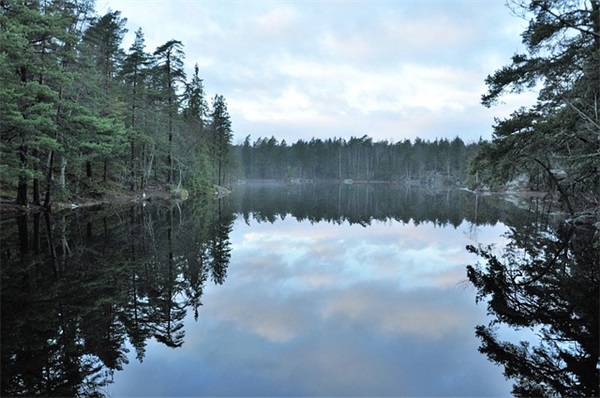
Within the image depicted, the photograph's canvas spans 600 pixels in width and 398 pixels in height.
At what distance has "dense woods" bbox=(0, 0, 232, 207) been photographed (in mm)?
17375

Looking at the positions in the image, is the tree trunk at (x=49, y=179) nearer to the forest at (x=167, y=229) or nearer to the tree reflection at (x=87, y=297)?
the forest at (x=167, y=229)

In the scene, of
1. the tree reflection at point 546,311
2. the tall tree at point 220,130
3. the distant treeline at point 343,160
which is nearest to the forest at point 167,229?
the tree reflection at point 546,311

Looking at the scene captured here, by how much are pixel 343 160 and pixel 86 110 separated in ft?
370

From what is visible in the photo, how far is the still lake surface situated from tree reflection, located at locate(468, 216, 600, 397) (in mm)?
388

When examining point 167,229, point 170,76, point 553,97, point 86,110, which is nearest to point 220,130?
point 170,76

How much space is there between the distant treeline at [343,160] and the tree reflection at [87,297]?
106m

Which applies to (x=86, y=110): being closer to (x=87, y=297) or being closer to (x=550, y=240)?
(x=87, y=297)

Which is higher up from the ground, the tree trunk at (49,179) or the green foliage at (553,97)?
the green foliage at (553,97)

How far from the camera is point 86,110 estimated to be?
2020 cm

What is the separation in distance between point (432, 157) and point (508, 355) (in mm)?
114027

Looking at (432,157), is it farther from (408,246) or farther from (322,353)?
(322,353)

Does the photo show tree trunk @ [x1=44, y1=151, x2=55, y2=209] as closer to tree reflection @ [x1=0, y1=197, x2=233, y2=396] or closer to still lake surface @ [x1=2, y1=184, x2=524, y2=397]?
tree reflection @ [x1=0, y1=197, x2=233, y2=396]

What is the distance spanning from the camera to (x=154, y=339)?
598 cm

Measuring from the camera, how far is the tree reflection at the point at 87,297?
190 inches
